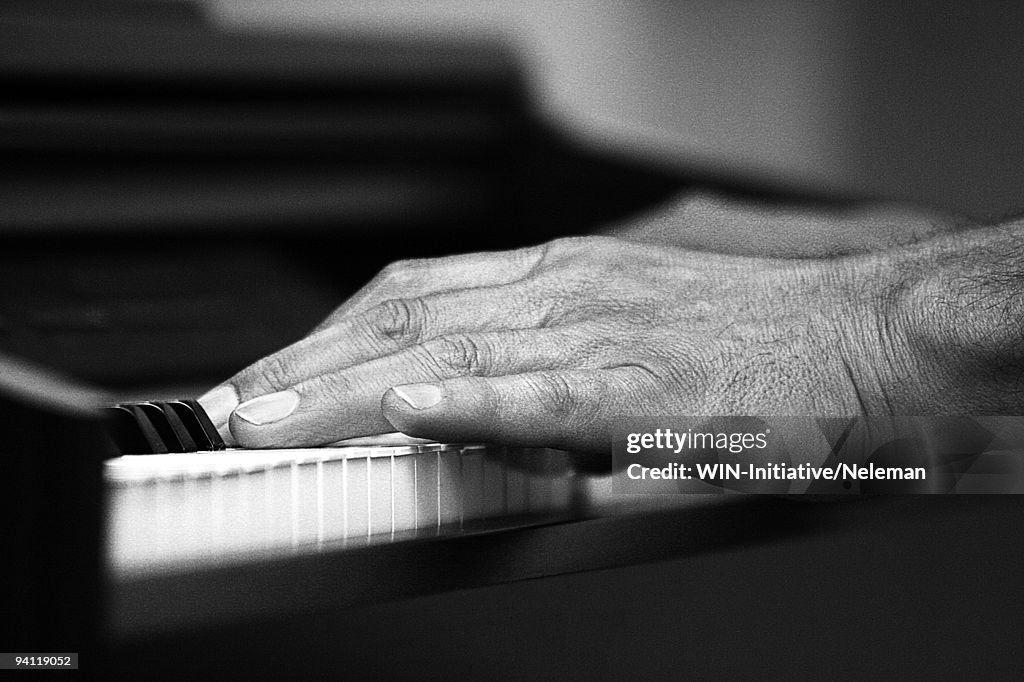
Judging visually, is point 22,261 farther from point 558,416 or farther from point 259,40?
point 558,416

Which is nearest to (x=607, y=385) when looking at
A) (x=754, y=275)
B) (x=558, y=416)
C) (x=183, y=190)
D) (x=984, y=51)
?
(x=558, y=416)

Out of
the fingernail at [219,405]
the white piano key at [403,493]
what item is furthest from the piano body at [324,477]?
the fingernail at [219,405]

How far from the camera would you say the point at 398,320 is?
2.14 feet

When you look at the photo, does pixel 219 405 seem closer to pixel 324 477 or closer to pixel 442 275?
pixel 324 477

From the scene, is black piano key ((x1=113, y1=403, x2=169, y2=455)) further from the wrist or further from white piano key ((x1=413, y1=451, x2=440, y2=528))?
the wrist

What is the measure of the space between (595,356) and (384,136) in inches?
14.7

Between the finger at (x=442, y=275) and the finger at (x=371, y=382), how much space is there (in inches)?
6.5

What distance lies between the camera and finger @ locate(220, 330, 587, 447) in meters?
0.49

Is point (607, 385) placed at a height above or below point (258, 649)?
above

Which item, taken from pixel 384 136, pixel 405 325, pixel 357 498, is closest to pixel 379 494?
pixel 357 498

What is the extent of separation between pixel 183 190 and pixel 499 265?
26cm

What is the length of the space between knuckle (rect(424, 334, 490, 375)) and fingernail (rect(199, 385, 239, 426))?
113 millimetres

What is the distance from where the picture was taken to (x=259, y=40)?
2.73 feet

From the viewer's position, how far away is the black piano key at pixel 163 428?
418 millimetres
